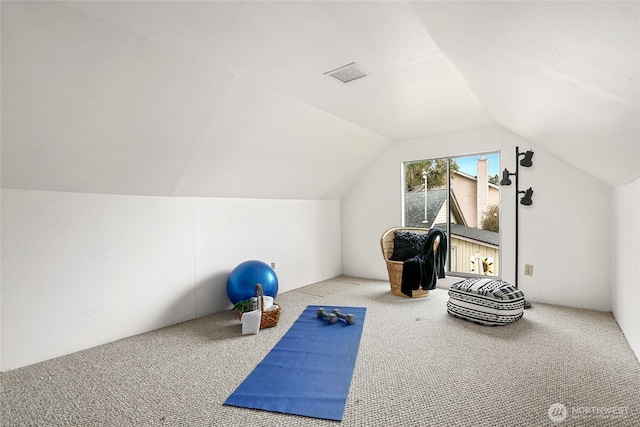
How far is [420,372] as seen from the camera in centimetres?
214

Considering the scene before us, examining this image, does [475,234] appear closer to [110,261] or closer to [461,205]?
[461,205]

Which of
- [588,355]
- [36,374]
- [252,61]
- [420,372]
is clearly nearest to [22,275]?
[36,374]

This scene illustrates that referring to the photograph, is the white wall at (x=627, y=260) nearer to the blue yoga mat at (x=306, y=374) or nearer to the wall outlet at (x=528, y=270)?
the wall outlet at (x=528, y=270)

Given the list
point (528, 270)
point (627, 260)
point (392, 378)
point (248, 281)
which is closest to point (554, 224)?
point (528, 270)

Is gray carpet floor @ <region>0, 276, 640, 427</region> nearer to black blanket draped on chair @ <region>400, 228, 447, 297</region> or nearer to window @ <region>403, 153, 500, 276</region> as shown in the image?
black blanket draped on chair @ <region>400, 228, 447, 297</region>

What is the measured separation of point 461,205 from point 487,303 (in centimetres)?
200

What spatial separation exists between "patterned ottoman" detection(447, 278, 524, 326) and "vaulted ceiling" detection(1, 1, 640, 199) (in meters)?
1.30

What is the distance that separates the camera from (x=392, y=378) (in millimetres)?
2068

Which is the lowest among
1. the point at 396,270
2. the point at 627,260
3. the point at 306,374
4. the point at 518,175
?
the point at 306,374

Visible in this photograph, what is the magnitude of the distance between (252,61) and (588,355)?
3.26 metres

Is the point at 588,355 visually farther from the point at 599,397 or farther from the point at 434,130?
the point at 434,130

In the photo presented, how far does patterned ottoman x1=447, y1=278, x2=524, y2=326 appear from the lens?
2898 mm

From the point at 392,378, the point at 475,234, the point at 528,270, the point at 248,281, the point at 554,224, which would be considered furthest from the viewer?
the point at 475,234

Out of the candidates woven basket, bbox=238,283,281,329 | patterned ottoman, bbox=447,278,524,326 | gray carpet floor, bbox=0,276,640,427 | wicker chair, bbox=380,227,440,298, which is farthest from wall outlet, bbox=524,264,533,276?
woven basket, bbox=238,283,281,329
